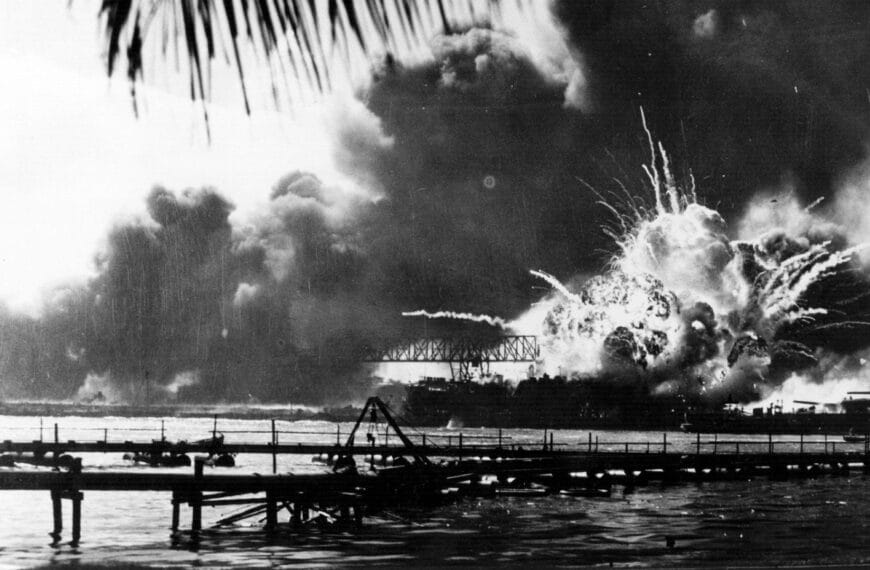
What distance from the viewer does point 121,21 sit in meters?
2.95

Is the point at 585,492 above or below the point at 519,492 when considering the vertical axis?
below

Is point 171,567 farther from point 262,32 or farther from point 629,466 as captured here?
point 629,466

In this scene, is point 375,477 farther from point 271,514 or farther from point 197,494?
point 197,494

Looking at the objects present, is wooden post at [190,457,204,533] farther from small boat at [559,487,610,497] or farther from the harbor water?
small boat at [559,487,610,497]

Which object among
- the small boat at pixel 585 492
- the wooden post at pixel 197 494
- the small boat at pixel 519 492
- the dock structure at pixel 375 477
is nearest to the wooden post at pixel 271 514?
the dock structure at pixel 375 477

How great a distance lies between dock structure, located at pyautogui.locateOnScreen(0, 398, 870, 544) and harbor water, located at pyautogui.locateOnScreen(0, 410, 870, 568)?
45.4 inches

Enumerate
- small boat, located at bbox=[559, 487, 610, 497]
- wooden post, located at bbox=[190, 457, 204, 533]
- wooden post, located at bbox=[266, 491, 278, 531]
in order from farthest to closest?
small boat, located at bbox=[559, 487, 610, 497]
wooden post, located at bbox=[266, 491, 278, 531]
wooden post, located at bbox=[190, 457, 204, 533]

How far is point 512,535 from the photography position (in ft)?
148

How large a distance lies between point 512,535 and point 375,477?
7691mm

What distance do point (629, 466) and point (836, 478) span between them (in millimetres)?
21362

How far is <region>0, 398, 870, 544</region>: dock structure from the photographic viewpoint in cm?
4312

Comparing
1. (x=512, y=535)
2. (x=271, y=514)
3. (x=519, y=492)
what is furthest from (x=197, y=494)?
(x=519, y=492)

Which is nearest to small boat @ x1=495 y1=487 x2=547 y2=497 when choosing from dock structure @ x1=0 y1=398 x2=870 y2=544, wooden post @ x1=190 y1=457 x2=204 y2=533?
dock structure @ x1=0 y1=398 x2=870 y2=544

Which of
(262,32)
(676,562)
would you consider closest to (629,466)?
(676,562)
